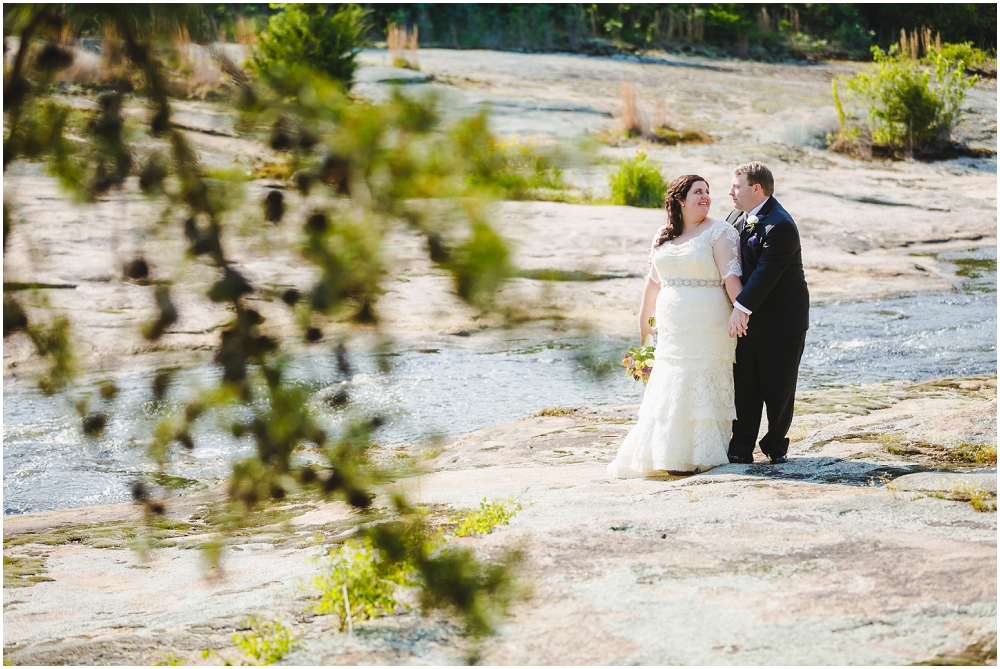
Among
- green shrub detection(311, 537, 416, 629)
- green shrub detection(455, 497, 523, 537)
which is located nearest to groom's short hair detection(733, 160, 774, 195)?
green shrub detection(455, 497, 523, 537)

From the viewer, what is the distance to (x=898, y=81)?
17.0 meters

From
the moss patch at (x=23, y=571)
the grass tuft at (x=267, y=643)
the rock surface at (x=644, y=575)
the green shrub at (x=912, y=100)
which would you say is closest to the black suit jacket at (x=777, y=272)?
the rock surface at (x=644, y=575)

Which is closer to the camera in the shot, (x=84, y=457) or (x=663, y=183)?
(x=84, y=457)

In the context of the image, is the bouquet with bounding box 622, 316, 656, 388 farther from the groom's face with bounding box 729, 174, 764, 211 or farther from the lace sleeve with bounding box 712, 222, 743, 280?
the groom's face with bounding box 729, 174, 764, 211

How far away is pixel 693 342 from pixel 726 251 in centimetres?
52

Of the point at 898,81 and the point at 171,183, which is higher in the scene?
the point at 898,81

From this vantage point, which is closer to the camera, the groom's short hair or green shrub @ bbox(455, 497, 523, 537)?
green shrub @ bbox(455, 497, 523, 537)

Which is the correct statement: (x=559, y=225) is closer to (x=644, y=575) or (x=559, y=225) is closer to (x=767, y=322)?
(x=767, y=322)

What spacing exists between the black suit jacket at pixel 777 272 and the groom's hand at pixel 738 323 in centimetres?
5

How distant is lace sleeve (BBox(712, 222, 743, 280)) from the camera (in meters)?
4.88

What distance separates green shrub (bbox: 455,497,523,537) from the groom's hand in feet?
4.84

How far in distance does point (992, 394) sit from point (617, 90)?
15341mm

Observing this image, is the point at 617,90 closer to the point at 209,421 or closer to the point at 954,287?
the point at 954,287

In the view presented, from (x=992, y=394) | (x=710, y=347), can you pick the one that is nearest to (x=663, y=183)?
(x=992, y=394)
